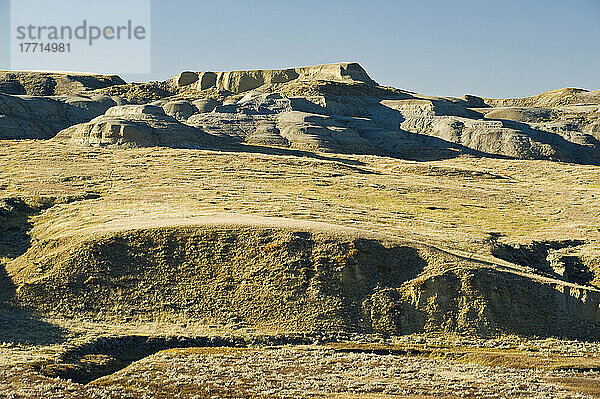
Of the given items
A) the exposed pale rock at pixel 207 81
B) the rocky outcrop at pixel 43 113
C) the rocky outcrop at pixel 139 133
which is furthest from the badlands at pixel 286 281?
the exposed pale rock at pixel 207 81

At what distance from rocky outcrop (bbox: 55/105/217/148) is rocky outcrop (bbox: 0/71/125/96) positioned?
6851cm

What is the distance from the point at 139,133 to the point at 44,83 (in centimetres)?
8823

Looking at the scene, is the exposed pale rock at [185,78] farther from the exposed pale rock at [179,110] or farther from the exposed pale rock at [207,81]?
the exposed pale rock at [179,110]

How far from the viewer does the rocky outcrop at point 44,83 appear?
178 metres

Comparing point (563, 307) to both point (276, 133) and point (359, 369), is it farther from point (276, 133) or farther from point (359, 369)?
point (276, 133)

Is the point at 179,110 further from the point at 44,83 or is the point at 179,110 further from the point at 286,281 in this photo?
the point at 286,281

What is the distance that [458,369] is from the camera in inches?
1346

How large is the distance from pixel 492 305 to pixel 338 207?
91.6 feet

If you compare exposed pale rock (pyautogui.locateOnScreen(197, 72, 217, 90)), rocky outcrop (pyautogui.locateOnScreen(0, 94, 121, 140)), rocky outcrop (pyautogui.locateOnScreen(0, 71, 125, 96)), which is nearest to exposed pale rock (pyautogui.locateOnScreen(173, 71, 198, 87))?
exposed pale rock (pyautogui.locateOnScreen(197, 72, 217, 90))

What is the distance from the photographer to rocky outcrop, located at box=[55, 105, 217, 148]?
10831cm

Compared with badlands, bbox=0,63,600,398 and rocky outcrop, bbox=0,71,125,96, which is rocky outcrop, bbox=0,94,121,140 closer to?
rocky outcrop, bbox=0,71,125,96

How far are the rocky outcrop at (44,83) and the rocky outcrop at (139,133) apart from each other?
2697 inches

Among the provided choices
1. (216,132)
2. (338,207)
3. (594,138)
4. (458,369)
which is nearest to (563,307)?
(458,369)

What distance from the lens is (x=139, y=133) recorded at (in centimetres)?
10925
